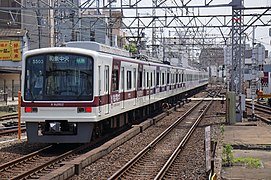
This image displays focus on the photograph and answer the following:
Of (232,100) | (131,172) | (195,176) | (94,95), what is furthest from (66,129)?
(232,100)

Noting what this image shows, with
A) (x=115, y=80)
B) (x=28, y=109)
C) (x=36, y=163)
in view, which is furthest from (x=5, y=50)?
(x=36, y=163)

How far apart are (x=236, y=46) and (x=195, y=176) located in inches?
459

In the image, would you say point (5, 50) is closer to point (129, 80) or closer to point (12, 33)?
point (12, 33)

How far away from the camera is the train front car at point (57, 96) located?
11844 millimetres

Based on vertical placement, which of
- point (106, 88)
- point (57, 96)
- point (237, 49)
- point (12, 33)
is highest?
point (12, 33)

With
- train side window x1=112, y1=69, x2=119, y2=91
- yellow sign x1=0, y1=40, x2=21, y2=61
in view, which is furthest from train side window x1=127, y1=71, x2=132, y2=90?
yellow sign x1=0, y1=40, x2=21, y2=61

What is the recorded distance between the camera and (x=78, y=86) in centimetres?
1204

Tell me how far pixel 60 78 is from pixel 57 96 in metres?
Result: 0.45

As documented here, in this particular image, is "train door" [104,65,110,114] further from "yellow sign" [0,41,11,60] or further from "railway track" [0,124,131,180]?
"yellow sign" [0,41,11,60]

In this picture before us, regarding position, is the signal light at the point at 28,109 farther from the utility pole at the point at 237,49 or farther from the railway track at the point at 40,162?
the utility pole at the point at 237,49

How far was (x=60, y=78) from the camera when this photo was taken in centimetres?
1208

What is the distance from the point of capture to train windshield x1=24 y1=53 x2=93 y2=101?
39.4ft

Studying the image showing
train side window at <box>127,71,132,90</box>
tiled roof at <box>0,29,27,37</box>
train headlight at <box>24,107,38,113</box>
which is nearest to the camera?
train headlight at <box>24,107,38,113</box>

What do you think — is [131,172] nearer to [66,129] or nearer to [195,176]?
[195,176]
